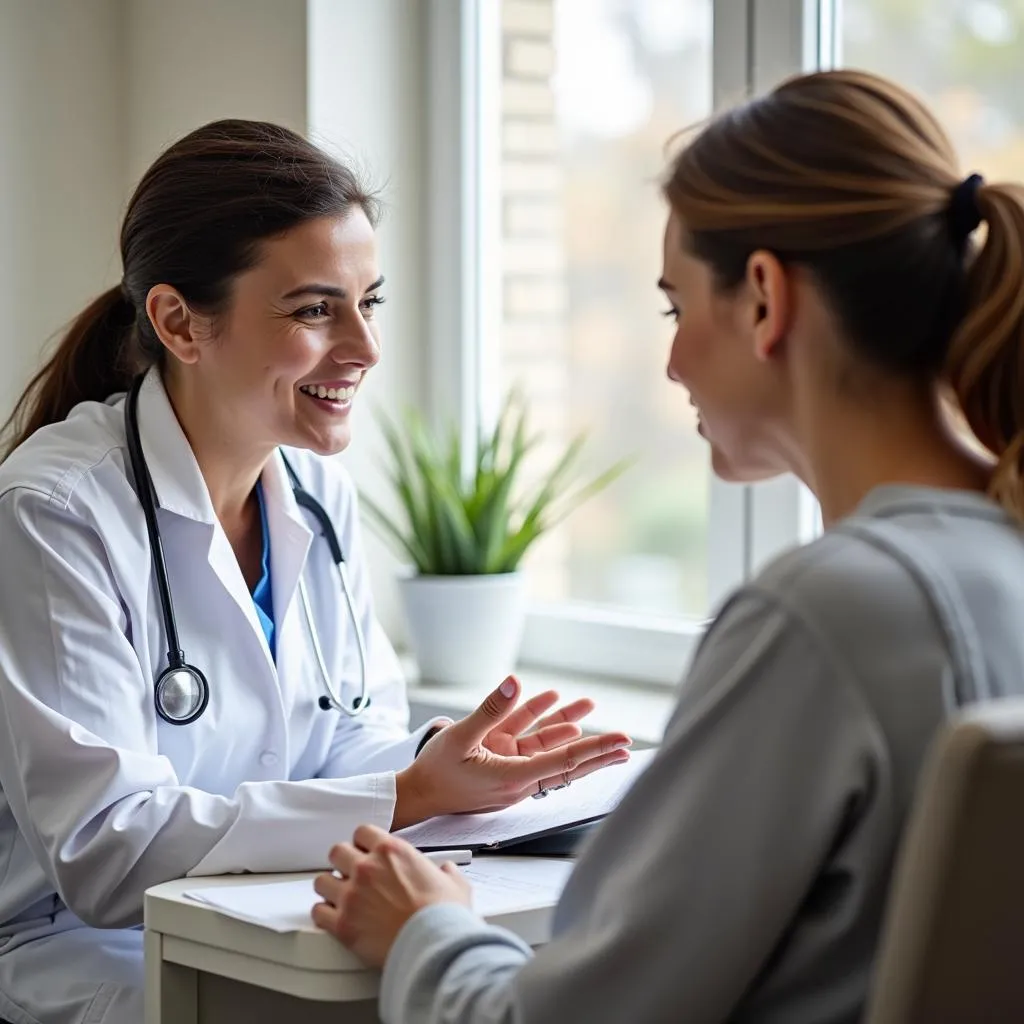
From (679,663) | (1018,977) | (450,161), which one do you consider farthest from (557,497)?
(1018,977)

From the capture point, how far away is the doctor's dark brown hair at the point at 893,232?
1.00m

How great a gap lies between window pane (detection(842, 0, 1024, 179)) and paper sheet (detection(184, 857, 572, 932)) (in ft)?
3.68

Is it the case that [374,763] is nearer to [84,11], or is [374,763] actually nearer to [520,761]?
[520,761]

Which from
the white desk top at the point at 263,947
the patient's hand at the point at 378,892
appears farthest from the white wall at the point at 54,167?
the patient's hand at the point at 378,892

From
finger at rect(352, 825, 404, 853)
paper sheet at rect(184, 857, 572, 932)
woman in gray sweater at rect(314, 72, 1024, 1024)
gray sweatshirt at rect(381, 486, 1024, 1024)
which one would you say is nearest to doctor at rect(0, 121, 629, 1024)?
paper sheet at rect(184, 857, 572, 932)

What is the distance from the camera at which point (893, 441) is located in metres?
1.03

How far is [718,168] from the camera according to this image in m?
1.05

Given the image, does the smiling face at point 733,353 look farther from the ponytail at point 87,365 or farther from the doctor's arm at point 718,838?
the ponytail at point 87,365

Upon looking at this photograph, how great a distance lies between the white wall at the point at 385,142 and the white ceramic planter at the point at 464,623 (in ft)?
0.95

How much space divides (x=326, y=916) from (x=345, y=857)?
0.17ft

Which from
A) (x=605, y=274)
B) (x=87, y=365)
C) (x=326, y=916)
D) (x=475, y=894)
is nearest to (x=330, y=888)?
(x=326, y=916)

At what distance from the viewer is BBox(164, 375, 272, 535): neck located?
1826 millimetres

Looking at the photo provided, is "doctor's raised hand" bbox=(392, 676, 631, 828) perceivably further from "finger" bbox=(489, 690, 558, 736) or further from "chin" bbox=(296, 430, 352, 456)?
"chin" bbox=(296, 430, 352, 456)

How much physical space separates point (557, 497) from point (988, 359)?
1.65 m
